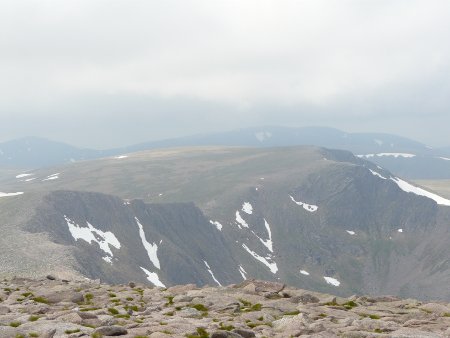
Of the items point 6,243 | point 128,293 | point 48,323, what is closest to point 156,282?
point 6,243

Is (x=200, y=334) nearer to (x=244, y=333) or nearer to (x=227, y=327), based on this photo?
(x=227, y=327)

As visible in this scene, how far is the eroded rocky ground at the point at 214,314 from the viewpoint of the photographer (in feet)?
81.9

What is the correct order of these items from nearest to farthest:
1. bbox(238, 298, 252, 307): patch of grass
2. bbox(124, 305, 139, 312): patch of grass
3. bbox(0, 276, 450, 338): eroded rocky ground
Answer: bbox(0, 276, 450, 338): eroded rocky ground, bbox(124, 305, 139, 312): patch of grass, bbox(238, 298, 252, 307): patch of grass

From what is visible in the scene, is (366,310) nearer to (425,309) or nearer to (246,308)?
(425,309)

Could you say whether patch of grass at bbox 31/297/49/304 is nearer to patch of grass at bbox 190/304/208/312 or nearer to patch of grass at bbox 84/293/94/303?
patch of grass at bbox 84/293/94/303

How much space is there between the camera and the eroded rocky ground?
81.9 feet

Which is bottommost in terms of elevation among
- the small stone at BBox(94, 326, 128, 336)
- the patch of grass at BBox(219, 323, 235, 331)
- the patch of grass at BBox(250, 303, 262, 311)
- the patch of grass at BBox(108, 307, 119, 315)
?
the patch of grass at BBox(250, 303, 262, 311)

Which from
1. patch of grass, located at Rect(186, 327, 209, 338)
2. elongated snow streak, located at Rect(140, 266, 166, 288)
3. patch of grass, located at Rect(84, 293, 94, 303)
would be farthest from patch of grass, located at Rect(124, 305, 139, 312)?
elongated snow streak, located at Rect(140, 266, 166, 288)

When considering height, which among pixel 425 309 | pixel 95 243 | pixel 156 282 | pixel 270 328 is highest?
pixel 270 328

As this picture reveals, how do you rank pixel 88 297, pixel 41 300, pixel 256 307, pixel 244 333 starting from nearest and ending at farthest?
pixel 244 333 < pixel 256 307 < pixel 41 300 < pixel 88 297

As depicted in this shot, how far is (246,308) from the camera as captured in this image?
33844 millimetres

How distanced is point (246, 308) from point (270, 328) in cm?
690

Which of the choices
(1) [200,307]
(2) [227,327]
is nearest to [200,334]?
(2) [227,327]

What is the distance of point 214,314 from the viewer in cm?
3172
